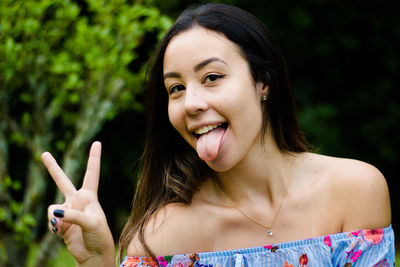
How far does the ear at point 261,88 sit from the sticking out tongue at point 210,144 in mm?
232

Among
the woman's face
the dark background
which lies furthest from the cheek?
the dark background

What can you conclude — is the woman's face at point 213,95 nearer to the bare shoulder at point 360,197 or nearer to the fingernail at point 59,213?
the bare shoulder at point 360,197

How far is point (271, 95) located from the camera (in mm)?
2082

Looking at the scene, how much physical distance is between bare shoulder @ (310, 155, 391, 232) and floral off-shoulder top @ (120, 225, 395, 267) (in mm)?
45

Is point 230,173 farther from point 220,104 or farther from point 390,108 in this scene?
point 390,108

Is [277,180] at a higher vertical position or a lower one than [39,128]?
lower

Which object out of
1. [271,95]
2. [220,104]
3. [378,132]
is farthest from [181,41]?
[378,132]

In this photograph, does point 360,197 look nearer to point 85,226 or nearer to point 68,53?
point 85,226

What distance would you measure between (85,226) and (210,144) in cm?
51

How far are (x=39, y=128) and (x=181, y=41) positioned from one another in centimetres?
214

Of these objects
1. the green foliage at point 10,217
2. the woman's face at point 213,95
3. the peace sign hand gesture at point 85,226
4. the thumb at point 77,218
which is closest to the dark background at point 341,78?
the green foliage at point 10,217

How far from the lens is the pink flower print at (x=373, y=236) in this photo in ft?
6.48

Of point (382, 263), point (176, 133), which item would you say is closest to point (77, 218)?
point (176, 133)

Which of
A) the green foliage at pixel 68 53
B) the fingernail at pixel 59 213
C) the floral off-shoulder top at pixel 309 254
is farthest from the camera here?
the green foliage at pixel 68 53
